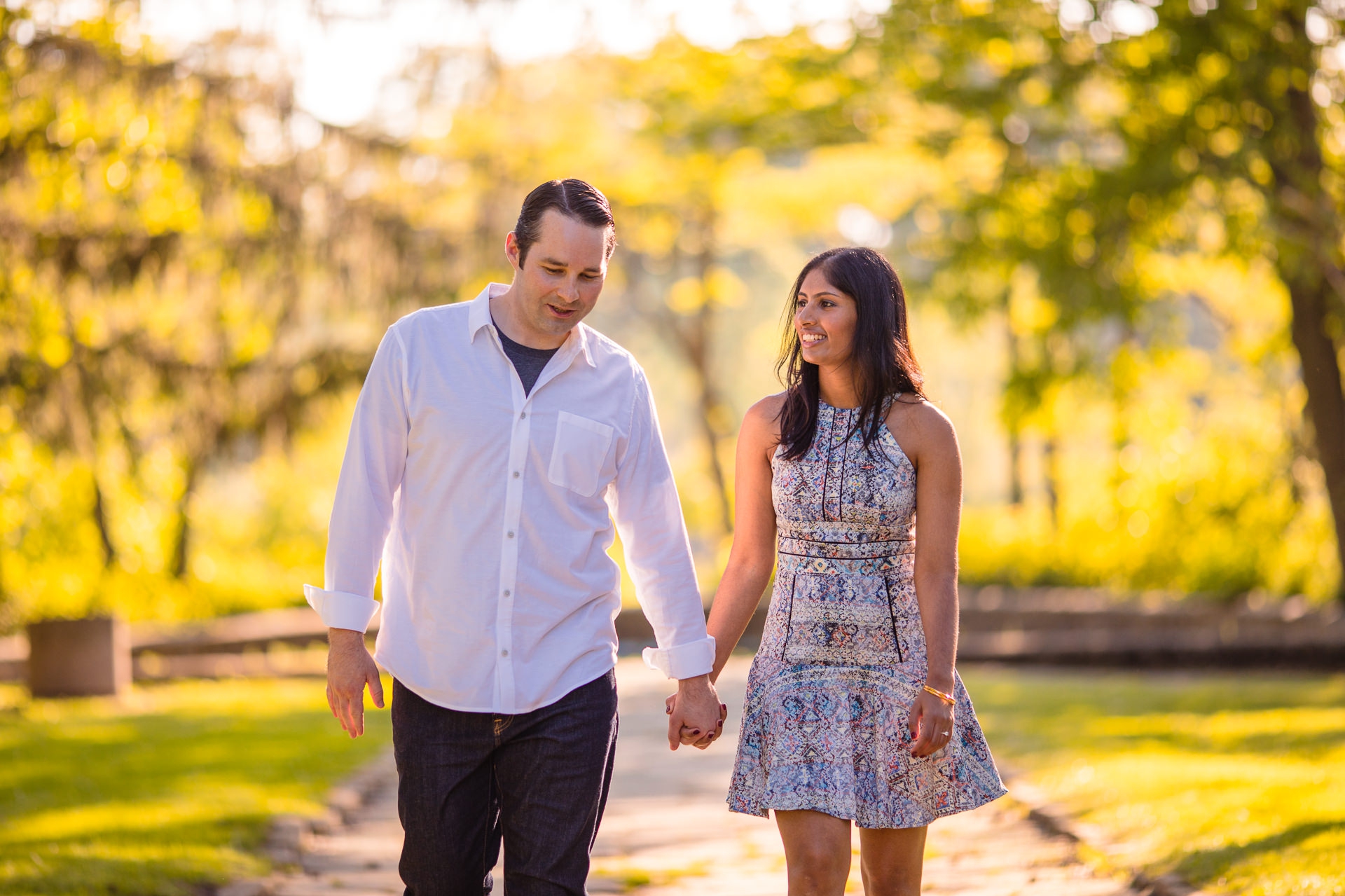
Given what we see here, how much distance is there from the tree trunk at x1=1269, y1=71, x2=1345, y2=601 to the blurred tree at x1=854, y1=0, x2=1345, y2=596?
2cm

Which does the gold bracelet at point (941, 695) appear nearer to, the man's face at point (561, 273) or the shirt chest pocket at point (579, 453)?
the shirt chest pocket at point (579, 453)

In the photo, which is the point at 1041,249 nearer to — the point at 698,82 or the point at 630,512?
the point at 698,82

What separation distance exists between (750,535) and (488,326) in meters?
0.92

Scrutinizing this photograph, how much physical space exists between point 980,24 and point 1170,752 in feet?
21.2

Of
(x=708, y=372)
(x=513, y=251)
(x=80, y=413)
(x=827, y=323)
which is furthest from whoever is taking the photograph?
(x=708, y=372)

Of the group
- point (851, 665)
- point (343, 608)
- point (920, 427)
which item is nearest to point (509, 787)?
point (343, 608)

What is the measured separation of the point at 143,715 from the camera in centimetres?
1126

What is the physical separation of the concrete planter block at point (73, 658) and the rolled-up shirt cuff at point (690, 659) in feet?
34.7

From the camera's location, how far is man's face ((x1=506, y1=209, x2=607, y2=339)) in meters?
3.48

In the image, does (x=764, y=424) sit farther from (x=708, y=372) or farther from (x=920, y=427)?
(x=708, y=372)

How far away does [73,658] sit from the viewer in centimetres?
1282

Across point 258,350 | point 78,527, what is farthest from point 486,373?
point 78,527

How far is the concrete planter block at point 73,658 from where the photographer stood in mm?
12734

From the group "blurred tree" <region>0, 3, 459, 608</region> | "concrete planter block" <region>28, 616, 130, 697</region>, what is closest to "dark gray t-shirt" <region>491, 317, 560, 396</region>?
"blurred tree" <region>0, 3, 459, 608</region>
